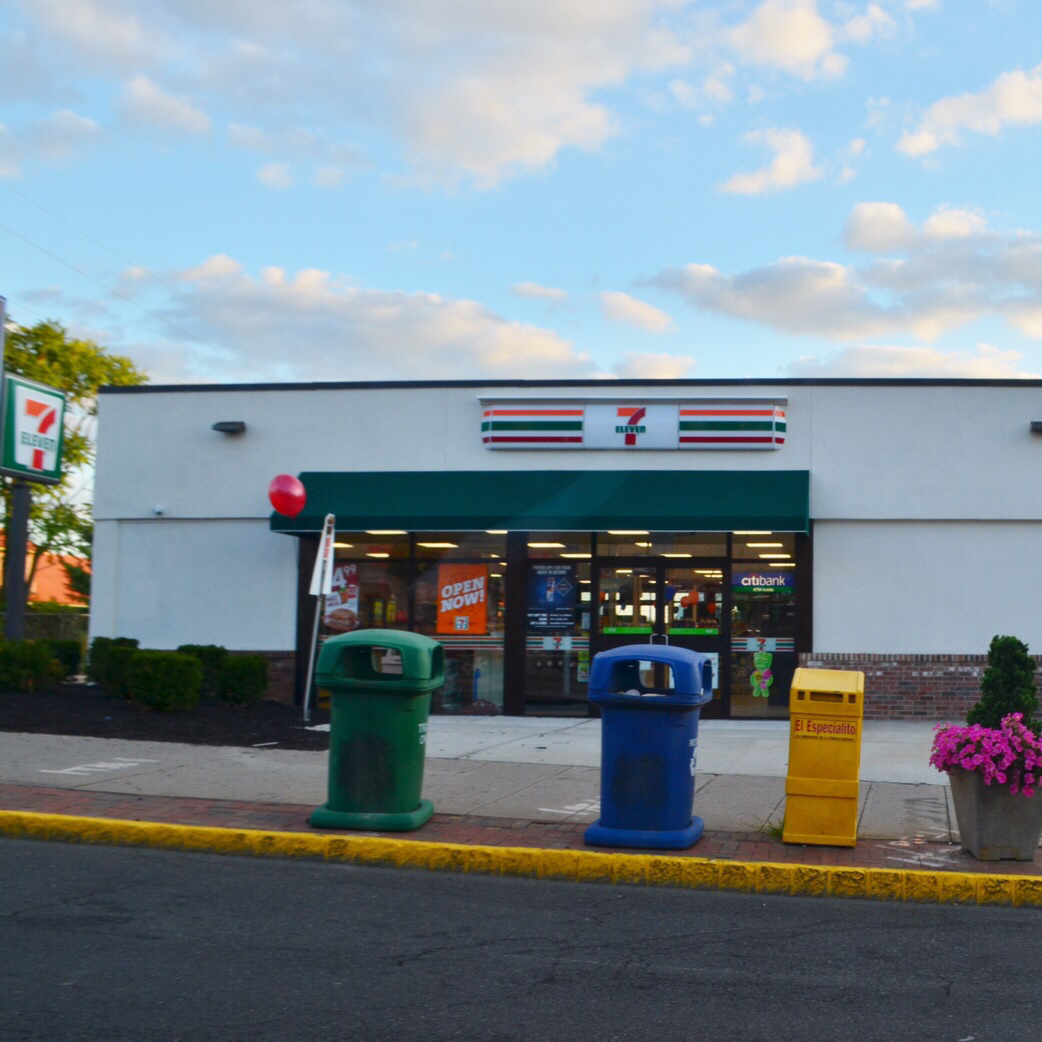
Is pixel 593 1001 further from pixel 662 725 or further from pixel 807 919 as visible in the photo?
pixel 662 725

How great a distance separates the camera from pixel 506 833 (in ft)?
27.1

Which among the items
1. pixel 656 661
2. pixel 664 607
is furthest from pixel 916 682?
pixel 656 661

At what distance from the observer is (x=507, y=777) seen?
35.2ft

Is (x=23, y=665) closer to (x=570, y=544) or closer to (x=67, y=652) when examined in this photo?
(x=67, y=652)

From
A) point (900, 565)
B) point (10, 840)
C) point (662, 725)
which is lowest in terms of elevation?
point (10, 840)

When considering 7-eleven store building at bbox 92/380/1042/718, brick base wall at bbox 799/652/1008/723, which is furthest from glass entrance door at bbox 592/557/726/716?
brick base wall at bbox 799/652/1008/723

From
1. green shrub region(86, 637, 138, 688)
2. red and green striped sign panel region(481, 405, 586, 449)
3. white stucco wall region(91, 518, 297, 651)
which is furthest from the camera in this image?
white stucco wall region(91, 518, 297, 651)

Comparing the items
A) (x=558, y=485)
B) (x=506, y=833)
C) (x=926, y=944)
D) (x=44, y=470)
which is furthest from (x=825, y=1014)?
(x=44, y=470)

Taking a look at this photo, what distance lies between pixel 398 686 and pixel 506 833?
128 centimetres

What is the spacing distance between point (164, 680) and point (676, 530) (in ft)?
21.7

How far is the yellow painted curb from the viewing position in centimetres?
707

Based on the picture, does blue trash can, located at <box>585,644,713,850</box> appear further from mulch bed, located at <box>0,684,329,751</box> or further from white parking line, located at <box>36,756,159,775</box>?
mulch bed, located at <box>0,684,329,751</box>

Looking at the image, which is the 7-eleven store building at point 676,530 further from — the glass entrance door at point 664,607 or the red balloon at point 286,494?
the red balloon at point 286,494

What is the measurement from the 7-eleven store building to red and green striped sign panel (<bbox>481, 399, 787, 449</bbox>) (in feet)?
0.10
